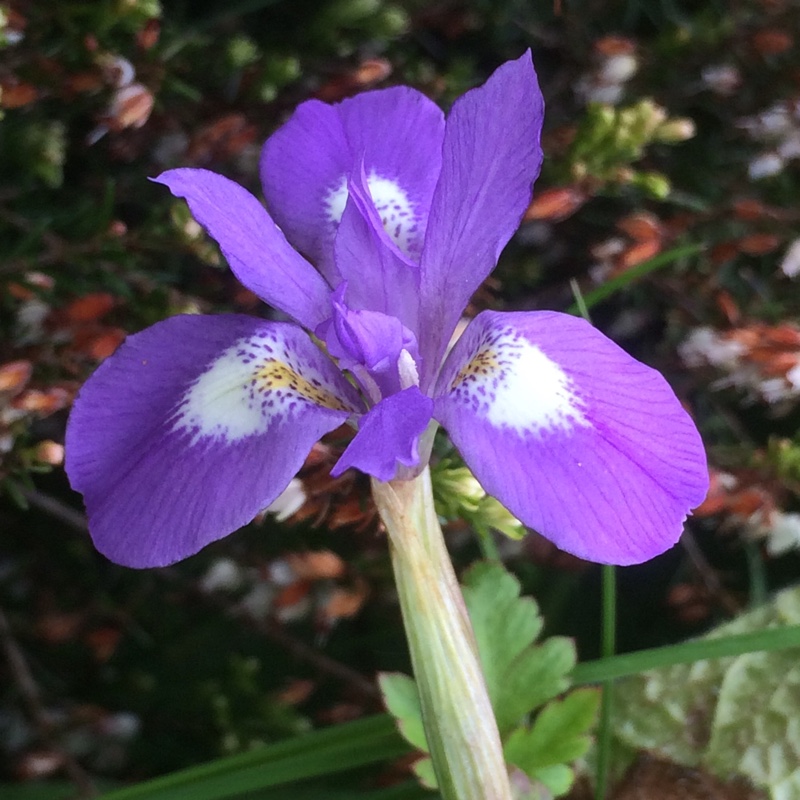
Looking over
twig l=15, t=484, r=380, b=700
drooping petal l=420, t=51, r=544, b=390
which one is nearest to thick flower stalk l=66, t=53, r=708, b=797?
drooping petal l=420, t=51, r=544, b=390

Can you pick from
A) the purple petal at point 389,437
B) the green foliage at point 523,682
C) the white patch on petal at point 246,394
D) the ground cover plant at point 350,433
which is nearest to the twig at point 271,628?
the ground cover plant at point 350,433

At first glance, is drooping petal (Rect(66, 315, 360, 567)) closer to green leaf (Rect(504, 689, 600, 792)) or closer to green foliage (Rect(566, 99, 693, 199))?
green leaf (Rect(504, 689, 600, 792))

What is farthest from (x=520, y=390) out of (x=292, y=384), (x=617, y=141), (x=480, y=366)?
(x=617, y=141)

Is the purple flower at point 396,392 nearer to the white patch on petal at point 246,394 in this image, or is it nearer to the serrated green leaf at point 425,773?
the white patch on petal at point 246,394

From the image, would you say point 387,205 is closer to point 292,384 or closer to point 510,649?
point 292,384

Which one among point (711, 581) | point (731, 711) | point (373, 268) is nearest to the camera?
point (373, 268)
